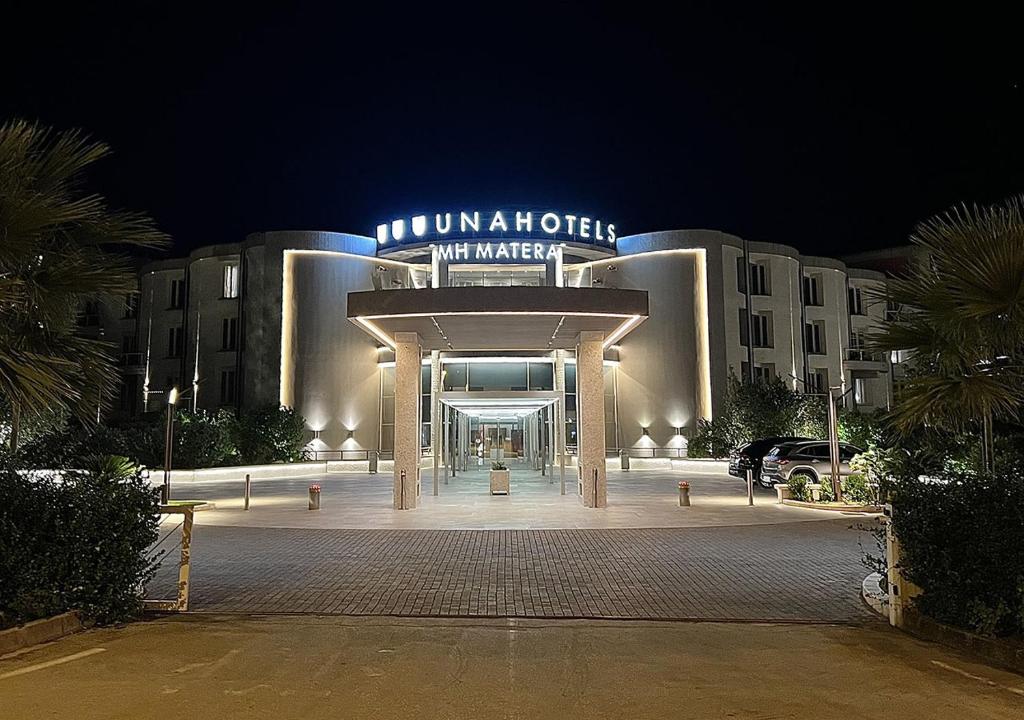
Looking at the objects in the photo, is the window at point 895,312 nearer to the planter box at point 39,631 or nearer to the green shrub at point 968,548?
the green shrub at point 968,548

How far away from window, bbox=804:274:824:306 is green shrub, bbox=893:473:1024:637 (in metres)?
40.1

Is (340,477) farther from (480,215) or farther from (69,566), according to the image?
(69,566)

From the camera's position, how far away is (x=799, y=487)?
18922 mm

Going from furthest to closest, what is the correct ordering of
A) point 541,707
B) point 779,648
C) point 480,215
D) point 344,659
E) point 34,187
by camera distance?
1. point 480,215
2. point 34,187
3. point 779,648
4. point 344,659
5. point 541,707

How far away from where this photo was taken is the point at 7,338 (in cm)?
699

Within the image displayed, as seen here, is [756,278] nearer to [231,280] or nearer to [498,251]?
[498,251]

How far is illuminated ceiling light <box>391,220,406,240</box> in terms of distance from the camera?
40.9 meters

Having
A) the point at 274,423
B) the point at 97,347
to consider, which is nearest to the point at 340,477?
the point at 274,423

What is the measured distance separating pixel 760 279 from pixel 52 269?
39.6m

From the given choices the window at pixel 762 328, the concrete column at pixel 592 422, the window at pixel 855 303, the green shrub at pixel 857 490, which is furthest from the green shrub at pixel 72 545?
the window at pixel 855 303

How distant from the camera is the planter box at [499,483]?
20.4m

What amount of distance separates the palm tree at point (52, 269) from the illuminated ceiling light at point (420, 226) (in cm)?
3289

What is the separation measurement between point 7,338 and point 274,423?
27847 mm

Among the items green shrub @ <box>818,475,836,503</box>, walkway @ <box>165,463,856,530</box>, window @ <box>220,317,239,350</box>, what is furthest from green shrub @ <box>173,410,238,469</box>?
green shrub @ <box>818,475,836,503</box>
